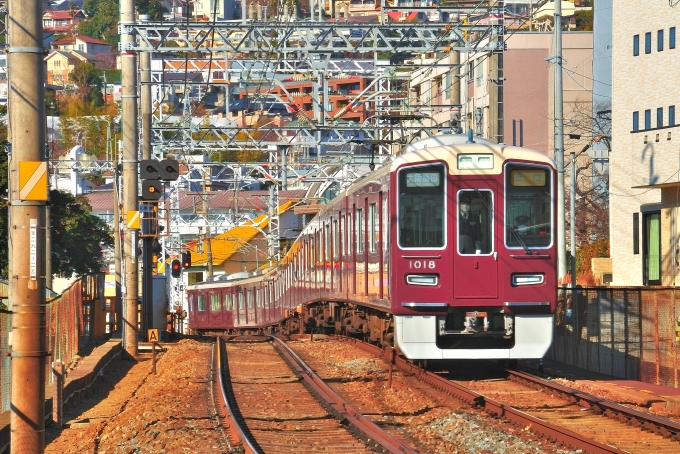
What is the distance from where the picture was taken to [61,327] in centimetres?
1938

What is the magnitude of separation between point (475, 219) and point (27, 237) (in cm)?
679

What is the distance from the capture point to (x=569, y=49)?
5066 cm

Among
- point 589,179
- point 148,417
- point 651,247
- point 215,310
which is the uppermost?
point 589,179

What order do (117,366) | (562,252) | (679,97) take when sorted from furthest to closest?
(679,97) < (562,252) < (117,366)

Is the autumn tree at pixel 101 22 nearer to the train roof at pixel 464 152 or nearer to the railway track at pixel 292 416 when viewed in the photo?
the railway track at pixel 292 416

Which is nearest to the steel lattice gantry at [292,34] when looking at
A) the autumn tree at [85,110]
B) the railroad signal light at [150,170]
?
the railroad signal light at [150,170]

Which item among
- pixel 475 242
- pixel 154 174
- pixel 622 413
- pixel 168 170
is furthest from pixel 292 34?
pixel 622 413

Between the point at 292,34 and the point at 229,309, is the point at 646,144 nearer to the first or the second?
the point at 292,34

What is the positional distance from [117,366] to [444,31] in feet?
31.9

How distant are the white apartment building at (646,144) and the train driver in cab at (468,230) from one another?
478 inches

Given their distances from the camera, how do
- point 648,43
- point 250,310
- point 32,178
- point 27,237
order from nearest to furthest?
point 32,178
point 27,237
point 648,43
point 250,310

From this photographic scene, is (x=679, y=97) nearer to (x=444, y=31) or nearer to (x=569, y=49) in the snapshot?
(x=444, y=31)

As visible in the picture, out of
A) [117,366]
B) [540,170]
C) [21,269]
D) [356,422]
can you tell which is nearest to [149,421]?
[356,422]

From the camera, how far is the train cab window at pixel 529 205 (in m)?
14.2
